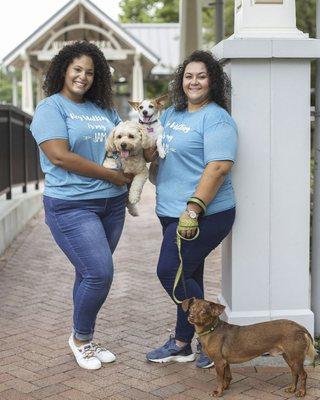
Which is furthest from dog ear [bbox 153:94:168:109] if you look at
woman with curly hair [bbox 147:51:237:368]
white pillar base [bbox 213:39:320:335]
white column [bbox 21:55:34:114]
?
white column [bbox 21:55:34:114]

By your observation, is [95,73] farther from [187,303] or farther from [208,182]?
[187,303]

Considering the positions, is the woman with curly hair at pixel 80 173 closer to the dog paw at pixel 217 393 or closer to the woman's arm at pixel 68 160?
the woman's arm at pixel 68 160

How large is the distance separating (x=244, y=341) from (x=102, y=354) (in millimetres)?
1109

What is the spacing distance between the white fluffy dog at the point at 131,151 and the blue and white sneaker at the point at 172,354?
1.02m

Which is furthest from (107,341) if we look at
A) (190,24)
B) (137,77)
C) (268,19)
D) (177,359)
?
(137,77)

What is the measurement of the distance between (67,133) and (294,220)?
161cm

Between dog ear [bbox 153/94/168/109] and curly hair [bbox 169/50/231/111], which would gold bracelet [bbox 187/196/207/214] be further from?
dog ear [bbox 153/94/168/109]

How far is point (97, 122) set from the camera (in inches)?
187

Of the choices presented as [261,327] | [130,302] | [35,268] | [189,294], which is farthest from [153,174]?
[35,268]

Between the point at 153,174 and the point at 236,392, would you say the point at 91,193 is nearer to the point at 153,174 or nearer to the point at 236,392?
the point at 153,174

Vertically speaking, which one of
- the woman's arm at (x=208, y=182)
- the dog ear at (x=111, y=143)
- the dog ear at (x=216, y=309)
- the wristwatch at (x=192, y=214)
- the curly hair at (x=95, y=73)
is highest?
the curly hair at (x=95, y=73)

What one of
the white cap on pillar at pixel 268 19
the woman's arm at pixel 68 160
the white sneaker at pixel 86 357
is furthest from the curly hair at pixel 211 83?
the white sneaker at pixel 86 357

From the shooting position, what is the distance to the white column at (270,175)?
4.75 metres

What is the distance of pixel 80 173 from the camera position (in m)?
4.58
